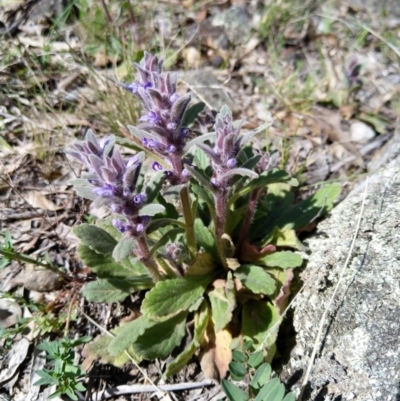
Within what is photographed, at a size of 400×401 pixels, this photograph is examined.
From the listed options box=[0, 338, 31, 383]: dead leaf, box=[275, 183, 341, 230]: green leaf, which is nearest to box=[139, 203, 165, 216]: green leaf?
box=[275, 183, 341, 230]: green leaf

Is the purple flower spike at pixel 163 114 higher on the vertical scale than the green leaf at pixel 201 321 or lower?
higher

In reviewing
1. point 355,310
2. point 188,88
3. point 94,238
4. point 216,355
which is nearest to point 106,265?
point 94,238

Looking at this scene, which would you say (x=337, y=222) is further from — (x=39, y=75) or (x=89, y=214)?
(x=39, y=75)

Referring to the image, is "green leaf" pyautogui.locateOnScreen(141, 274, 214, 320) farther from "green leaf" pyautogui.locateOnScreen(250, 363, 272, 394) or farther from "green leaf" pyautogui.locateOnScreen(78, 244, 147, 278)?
"green leaf" pyautogui.locateOnScreen(250, 363, 272, 394)

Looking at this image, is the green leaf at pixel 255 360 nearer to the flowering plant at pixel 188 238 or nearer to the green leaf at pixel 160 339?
the flowering plant at pixel 188 238

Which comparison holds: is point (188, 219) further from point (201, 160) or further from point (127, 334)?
point (127, 334)

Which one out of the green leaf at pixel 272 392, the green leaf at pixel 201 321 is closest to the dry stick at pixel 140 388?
the green leaf at pixel 201 321

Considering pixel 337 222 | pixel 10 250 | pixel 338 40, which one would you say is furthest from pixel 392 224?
pixel 338 40

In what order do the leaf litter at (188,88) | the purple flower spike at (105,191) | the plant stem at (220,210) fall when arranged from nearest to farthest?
the purple flower spike at (105,191) < the plant stem at (220,210) < the leaf litter at (188,88)
